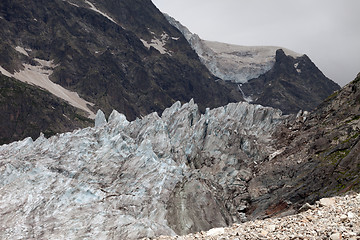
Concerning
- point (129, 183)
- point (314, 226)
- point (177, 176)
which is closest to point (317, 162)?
point (177, 176)

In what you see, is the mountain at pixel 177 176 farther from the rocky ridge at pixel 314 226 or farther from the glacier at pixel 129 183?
the rocky ridge at pixel 314 226

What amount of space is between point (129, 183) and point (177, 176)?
30.9 ft

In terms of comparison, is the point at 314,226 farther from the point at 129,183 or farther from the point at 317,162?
the point at 317,162

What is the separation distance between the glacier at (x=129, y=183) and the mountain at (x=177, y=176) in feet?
0.61

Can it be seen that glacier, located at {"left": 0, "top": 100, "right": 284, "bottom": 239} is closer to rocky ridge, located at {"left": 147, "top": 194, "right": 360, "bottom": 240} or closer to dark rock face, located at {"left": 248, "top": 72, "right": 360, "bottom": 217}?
dark rock face, located at {"left": 248, "top": 72, "right": 360, "bottom": 217}

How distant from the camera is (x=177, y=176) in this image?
221 ft

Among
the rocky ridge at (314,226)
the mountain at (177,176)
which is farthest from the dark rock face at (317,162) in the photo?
the rocky ridge at (314,226)

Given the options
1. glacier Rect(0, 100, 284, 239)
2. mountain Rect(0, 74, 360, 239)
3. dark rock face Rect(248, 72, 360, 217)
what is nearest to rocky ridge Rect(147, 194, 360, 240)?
mountain Rect(0, 74, 360, 239)

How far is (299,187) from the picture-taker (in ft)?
229

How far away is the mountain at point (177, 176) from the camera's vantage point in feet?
163

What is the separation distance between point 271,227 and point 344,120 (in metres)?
69.4

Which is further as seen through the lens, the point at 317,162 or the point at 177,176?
the point at 317,162

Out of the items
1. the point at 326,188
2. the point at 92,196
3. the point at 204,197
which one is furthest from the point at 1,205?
the point at 326,188

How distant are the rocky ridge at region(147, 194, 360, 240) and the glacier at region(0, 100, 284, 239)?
57.5ft
